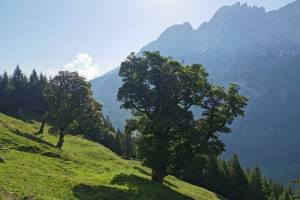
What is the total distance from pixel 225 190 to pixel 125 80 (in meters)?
71.6

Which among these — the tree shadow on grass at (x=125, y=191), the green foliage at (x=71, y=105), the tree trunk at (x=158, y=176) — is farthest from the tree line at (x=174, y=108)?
the green foliage at (x=71, y=105)

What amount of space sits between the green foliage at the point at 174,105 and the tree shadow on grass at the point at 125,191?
12.8ft

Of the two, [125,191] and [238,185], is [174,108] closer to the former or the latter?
[125,191]

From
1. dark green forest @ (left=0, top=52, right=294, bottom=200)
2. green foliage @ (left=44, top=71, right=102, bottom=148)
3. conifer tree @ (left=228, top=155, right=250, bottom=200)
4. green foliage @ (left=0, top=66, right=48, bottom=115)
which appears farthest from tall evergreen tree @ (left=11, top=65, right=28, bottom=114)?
dark green forest @ (left=0, top=52, right=294, bottom=200)

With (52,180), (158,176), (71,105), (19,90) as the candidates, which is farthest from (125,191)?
(19,90)

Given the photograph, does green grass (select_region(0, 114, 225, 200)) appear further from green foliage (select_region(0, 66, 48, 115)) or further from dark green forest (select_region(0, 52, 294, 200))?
green foliage (select_region(0, 66, 48, 115))

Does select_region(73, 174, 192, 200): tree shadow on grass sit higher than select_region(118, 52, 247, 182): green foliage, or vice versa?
select_region(118, 52, 247, 182): green foliage

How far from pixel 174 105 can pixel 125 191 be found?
15222 millimetres

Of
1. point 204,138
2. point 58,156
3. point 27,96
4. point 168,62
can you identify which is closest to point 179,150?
point 204,138

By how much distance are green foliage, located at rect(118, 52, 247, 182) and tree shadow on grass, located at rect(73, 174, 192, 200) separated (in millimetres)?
3906

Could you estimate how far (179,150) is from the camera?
51.3 metres

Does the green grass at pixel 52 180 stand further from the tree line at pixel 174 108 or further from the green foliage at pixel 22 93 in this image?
the green foliage at pixel 22 93

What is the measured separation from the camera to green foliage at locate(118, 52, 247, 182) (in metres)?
49.9

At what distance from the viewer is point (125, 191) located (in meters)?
38.8
